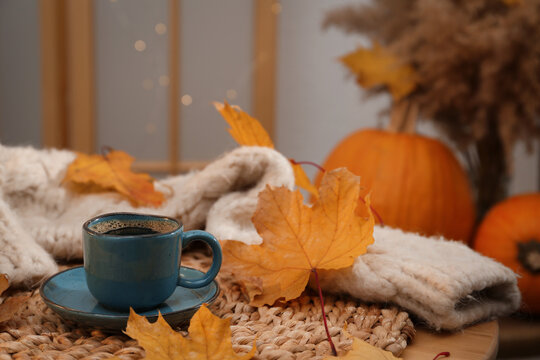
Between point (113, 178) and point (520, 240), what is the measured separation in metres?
0.69

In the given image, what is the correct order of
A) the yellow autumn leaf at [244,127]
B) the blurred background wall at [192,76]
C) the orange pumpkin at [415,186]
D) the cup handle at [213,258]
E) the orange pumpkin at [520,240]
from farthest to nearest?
the blurred background wall at [192,76]
the orange pumpkin at [415,186]
the orange pumpkin at [520,240]
the yellow autumn leaf at [244,127]
the cup handle at [213,258]

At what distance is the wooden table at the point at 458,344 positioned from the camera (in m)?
0.47

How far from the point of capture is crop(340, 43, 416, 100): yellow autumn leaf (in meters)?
1.02

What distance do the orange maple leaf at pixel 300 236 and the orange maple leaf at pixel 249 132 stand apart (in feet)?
0.49

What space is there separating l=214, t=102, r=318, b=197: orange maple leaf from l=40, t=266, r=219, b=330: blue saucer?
0.21 metres

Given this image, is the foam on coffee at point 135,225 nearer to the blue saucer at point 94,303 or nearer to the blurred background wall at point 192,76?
the blue saucer at point 94,303

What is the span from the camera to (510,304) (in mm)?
577

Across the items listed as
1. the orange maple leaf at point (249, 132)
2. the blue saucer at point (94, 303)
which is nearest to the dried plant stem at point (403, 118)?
the orange maple leaf at point (249, 132)

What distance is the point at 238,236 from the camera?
60 cm

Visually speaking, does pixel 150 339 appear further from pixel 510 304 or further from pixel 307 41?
pixel 307 41

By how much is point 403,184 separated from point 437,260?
0.46 m

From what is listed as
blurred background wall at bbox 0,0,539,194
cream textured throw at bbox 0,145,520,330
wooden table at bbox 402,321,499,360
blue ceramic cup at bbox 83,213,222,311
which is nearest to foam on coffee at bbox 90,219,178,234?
blue ceramic cup at bbox 83,213,222,311

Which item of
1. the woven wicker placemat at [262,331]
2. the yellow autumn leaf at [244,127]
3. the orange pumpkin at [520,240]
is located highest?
the yellow autumn leaf at [244,127]

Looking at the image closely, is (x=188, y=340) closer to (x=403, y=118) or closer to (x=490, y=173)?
(x=403, y=118)
